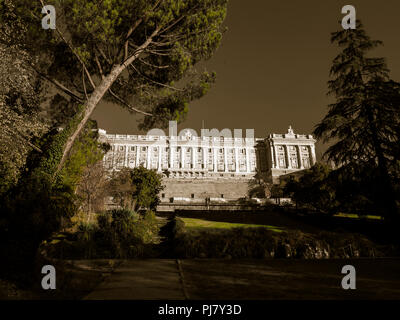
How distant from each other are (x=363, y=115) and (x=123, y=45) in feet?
40.2

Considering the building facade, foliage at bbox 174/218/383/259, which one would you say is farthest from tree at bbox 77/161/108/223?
the building facade

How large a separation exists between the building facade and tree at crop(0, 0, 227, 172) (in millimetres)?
61969

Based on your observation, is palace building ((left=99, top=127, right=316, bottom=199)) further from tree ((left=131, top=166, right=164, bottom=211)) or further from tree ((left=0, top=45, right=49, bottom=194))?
tree ((left=0, top=45, right=49, bottom=194))

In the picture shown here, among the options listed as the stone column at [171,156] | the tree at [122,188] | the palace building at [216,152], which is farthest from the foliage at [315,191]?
the stone column at [171,156]

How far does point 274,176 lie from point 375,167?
5297 centimetres

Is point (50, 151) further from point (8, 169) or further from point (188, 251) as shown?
point (188, 251)

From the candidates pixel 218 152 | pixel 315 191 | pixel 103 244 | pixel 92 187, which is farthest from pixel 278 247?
pixel 218 152

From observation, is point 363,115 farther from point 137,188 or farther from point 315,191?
point 137,188

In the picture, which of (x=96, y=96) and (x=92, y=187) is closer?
(x=96, y=96)

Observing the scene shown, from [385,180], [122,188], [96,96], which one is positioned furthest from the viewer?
[122,188]

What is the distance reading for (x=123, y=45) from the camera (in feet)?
27.3

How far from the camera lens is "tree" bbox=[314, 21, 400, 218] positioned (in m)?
10.8

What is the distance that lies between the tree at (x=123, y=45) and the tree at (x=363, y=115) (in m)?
7.82
